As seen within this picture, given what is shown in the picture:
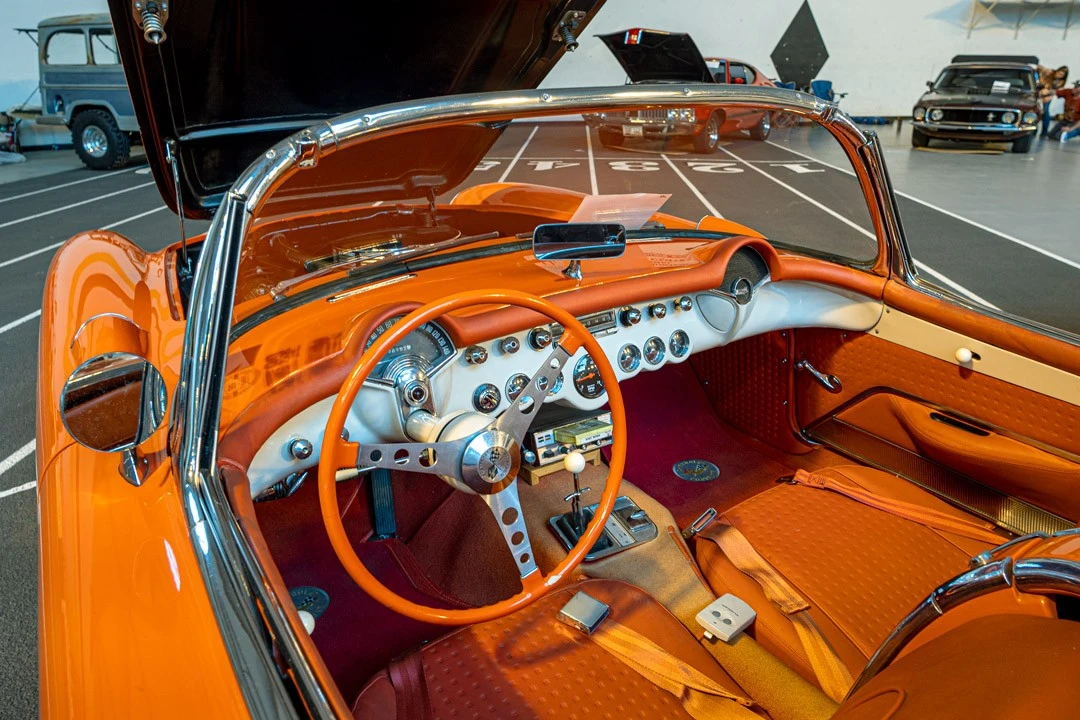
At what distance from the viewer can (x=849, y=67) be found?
1405 centimetres

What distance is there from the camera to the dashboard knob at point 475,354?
4.90 ft

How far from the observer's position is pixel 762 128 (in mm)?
1854

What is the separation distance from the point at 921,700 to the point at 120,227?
23.8 feet

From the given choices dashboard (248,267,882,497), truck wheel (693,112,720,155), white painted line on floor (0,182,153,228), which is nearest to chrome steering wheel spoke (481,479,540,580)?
dashboard (248,267,882,497)

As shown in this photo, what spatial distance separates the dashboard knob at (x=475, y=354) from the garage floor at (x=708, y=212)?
0.53 m

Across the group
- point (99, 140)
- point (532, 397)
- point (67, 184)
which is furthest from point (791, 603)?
point (99, 140)

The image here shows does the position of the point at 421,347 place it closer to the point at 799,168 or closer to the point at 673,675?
the point at 673,675

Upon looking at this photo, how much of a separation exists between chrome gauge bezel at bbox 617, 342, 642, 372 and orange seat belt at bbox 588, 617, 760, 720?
0.61 m

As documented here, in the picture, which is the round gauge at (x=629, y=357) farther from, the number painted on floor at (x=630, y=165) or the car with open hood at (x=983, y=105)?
the car with open hood at (x=983, y=105)

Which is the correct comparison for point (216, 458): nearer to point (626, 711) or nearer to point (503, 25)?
point (626, 711)

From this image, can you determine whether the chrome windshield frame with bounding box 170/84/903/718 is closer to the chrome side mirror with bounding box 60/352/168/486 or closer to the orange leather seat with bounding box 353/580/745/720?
the chrome side mirror with bounding box 60/352/168/486

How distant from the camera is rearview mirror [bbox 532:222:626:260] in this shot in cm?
147

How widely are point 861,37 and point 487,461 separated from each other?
1545cm

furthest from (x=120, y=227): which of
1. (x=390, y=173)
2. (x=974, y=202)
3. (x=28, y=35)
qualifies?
(x=974, y=202)
